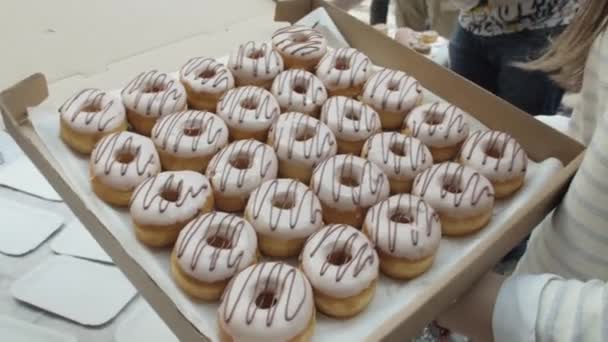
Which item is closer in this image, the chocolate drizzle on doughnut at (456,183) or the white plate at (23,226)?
the chocolate drizzle on doughnut at (456,183)

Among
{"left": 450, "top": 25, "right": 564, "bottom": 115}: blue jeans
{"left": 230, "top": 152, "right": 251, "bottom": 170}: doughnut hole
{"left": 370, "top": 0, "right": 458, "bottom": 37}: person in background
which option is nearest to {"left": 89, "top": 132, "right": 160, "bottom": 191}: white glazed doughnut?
{"left": 230, "top": 152, "right": 251, "bottom": 170}: doughnut hole

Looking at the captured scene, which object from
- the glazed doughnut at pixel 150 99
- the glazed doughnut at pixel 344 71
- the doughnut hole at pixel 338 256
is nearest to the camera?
the doughnut hole at pixel 338 256

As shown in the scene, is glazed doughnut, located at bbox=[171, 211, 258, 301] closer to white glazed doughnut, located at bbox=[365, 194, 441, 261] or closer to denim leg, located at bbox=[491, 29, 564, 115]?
white glazed doughnut, located at bbox=[365, 194, 441, 261]

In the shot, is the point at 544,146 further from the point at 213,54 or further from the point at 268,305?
the point at 213,54

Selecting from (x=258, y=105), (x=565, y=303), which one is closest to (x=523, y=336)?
(x=565, y=303)

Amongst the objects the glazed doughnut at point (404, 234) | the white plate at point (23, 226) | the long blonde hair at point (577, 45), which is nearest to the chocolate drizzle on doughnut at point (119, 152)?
the white plate at point (23, 226)

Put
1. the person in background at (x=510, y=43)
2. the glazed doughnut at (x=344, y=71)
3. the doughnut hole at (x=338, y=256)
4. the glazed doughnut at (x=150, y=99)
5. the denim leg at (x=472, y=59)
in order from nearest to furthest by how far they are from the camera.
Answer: the doughnut hole at (x=338, y=256) → the glazed doughnut at (x=150, y=99) → the glazed doughnut at (x=344, y=71) → the person in background at (x=510, y=43) → the denim leg at (x=472, y=59)

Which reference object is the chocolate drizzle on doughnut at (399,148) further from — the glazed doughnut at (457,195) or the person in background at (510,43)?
the person in background at (510,43)

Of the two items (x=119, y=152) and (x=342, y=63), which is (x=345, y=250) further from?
(x=342, y=63)

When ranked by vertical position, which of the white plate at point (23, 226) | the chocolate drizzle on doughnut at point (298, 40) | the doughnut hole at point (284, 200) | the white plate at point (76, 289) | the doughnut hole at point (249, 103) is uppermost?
the chocolate drizzle on doughnut at point (298, 40)
